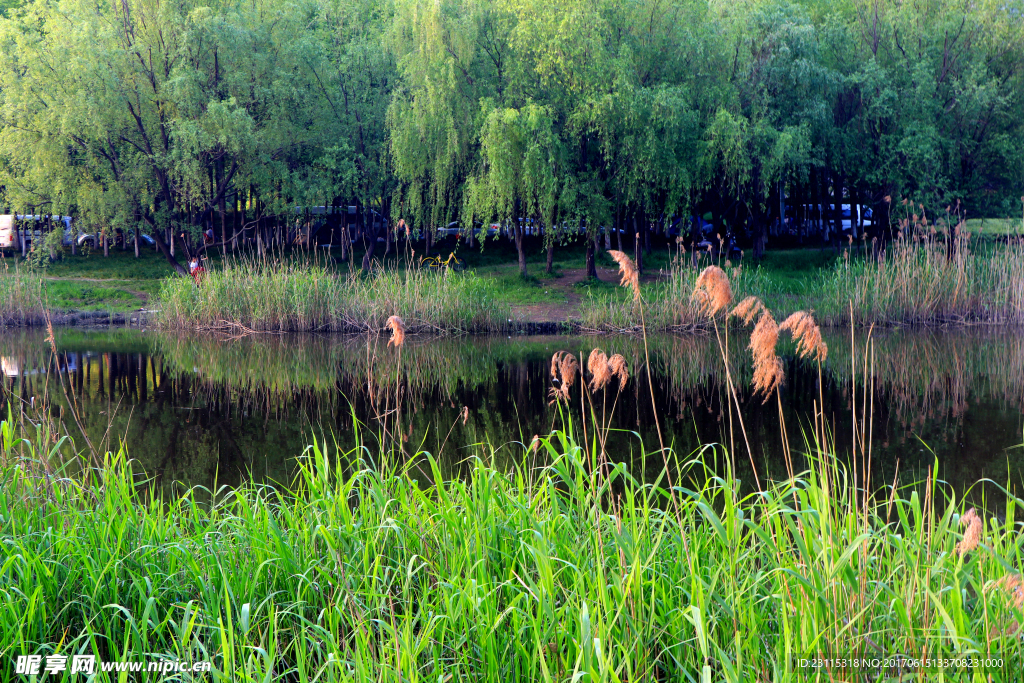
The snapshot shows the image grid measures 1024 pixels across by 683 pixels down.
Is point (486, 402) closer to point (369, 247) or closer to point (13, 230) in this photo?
point (369, 247)

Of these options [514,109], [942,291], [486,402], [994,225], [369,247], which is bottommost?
[486,402]

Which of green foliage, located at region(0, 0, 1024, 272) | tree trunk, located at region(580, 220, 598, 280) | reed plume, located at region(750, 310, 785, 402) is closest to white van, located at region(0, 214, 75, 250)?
green foliage, located at region(0, 0, 1024, 272)

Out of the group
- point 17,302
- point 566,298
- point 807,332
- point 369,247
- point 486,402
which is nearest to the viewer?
point 807,332

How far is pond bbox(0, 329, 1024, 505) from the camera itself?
7465 millimetres

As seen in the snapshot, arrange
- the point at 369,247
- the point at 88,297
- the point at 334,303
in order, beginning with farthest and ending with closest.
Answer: the point at 369,247
the point at 88,297
the point at 334,303

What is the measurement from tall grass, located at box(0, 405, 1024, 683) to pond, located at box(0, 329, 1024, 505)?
0.61 metres

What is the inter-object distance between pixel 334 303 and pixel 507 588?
15333mm

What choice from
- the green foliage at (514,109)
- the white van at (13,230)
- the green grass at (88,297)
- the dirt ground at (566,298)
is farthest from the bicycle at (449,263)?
the white van at (13,230)

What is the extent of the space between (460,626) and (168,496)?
3.94m

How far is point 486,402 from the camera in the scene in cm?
1086

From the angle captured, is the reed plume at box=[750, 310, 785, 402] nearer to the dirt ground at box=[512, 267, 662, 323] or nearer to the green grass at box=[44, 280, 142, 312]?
the dirt ground at box=[512, 267, 662, 323]

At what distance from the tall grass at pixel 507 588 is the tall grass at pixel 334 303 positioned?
1326 cm

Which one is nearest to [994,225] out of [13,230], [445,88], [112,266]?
[445,88]

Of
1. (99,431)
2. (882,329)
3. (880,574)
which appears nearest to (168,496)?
(99,431)
